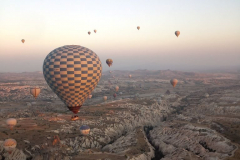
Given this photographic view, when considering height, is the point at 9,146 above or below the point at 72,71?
below

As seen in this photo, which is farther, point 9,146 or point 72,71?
point 9,146

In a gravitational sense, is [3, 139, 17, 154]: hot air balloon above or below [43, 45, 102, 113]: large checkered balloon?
below

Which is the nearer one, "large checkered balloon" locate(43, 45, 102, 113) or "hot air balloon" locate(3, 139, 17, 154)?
"large checkered balloon" locate(43, 45, 102, 113)

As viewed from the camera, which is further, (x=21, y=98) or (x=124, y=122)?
(x=21, y=98)

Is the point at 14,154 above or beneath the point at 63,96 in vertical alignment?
beneath

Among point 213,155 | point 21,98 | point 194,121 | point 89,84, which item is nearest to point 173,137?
point 213,155

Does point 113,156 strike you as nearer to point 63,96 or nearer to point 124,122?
point 63,96

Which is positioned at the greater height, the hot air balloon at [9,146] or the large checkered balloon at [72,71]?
the large checkered balloon at [72,71]

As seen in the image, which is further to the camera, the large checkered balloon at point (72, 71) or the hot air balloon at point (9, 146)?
the hot air balloon at point (9, 146)
